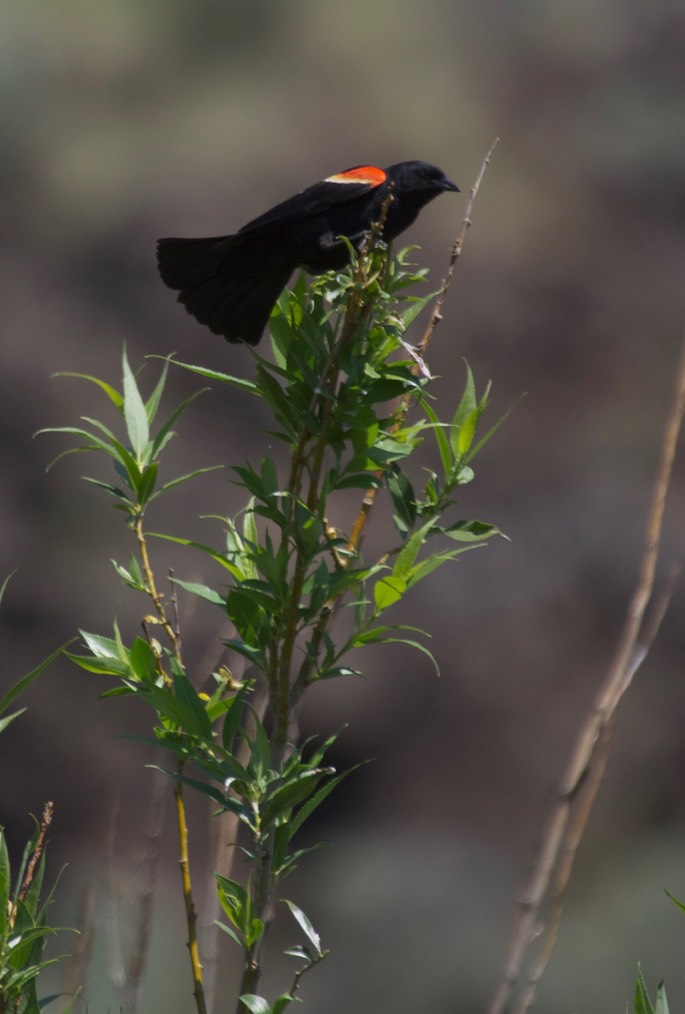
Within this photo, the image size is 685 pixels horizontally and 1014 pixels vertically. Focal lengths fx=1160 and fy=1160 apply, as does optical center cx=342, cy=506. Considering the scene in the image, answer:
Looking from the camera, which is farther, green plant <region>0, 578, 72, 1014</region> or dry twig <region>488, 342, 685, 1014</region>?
green plant <region>0, 578, 72, 1014</region>

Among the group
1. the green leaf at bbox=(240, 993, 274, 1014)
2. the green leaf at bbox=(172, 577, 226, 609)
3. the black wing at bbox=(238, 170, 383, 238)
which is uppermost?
the black wing at bbox=(238, 170, 383, 238)

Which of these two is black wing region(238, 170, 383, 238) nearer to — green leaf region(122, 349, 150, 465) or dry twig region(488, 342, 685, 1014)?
green leaf region(122, 349, 150, 465)

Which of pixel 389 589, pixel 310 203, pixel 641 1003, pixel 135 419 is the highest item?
pixel 310 203

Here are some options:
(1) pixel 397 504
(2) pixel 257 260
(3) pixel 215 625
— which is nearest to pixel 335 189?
(2) pixel 257 260

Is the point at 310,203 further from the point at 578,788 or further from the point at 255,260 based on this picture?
the point at 578,788

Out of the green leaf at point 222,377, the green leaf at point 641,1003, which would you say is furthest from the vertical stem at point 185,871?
the green leaf at point 641,1003

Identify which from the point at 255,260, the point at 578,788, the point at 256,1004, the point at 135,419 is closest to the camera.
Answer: the point at 578,788

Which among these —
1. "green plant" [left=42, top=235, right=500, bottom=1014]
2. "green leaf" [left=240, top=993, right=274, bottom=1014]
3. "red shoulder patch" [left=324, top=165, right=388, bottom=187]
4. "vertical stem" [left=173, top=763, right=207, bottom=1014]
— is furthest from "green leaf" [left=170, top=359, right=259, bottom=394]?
"red shoulder patch" [left=324, top=165, right=388, bottom=187]

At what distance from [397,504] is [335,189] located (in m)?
0.64

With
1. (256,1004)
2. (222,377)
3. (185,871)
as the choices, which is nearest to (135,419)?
(222,377)

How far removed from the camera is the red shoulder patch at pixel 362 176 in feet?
5.00

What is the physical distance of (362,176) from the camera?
5.10 ft

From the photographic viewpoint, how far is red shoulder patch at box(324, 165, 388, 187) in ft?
5.00

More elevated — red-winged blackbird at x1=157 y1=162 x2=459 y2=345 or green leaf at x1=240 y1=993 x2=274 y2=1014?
red-winged blackbird at x1=157 y1=162 x2=459 y2=345
